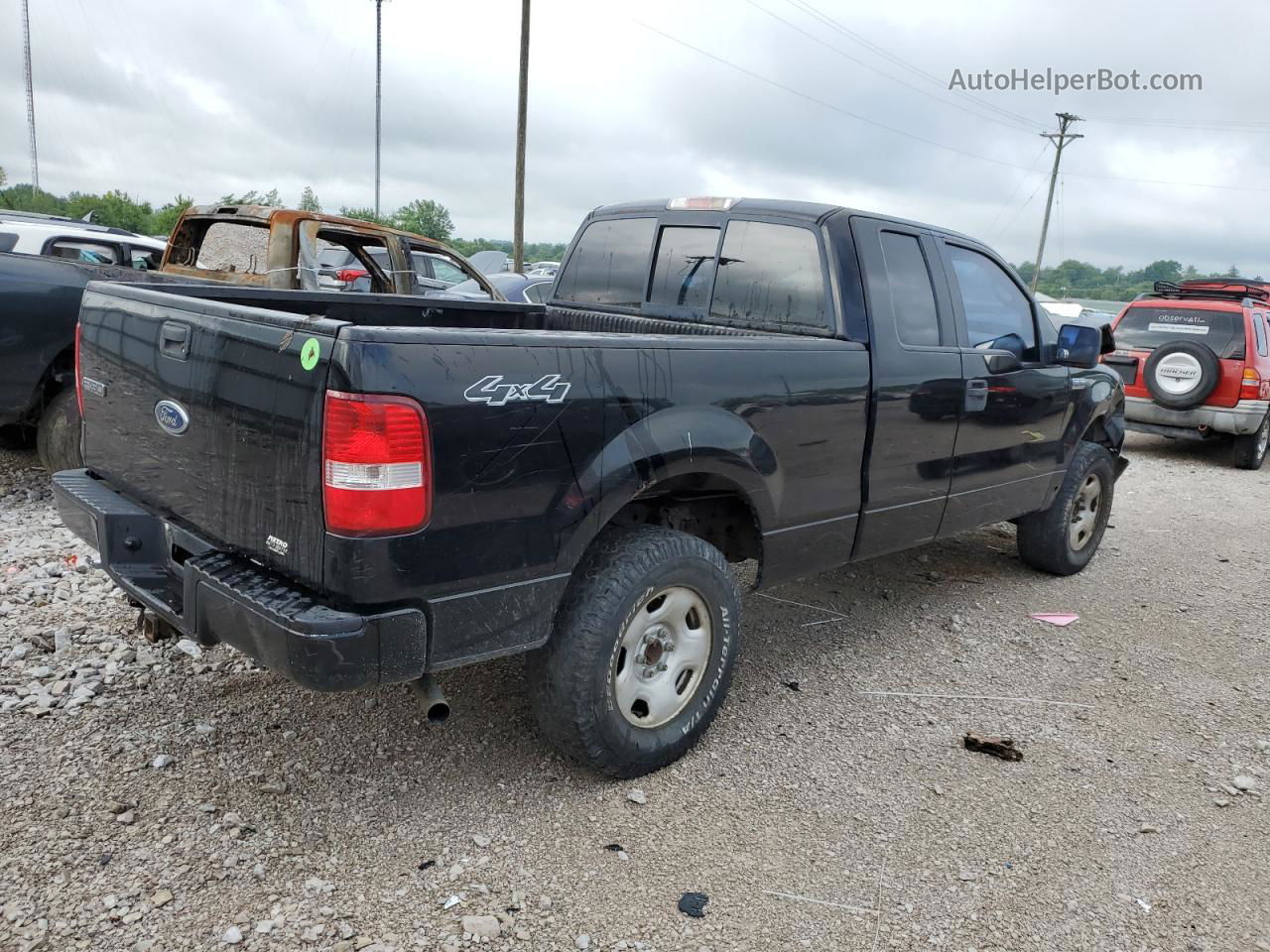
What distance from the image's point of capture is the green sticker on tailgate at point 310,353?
2.37m

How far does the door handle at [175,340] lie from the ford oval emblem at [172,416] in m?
0.14

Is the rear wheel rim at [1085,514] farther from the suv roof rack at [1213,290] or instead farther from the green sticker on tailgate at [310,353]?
the suv roof rack at [1213,290]

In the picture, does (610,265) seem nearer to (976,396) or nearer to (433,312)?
(433,312)

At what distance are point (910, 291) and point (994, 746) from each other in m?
1.90

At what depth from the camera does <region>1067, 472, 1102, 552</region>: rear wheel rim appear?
574 cm

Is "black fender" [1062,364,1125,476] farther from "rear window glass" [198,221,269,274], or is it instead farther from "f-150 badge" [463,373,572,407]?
"rear window glass" [198,221,269,274]

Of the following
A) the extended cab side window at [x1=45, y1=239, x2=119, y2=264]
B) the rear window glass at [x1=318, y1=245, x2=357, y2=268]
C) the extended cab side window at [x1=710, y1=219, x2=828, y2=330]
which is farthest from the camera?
the extended cab side window at [x1=45, y1=239, x2=119, y2=264]

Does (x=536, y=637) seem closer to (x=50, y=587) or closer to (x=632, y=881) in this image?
(x=632, y=881)

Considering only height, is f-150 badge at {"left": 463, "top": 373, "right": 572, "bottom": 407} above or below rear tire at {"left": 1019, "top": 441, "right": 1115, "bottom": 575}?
above

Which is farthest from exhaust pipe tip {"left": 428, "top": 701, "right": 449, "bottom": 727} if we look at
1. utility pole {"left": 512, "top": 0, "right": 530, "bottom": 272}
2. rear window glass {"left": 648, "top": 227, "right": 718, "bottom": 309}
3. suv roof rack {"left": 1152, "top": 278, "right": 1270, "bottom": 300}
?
utility pole {"left": 512, "top": 0, "right": 530, "bottom": 272}

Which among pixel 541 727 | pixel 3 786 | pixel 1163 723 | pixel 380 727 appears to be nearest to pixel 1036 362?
pixel 1163 723

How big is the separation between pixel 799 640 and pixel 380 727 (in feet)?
6.70

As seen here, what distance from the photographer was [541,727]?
3.03m

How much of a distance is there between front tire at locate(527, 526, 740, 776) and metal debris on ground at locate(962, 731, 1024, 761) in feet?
3.28
